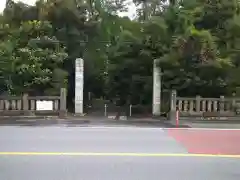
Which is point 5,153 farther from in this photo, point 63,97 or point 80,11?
point 80,11

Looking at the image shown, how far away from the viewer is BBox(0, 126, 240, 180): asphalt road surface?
734cm

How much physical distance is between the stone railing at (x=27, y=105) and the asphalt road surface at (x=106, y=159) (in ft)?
20.1

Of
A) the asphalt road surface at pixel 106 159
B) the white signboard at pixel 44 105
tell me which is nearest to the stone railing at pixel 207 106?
the white signboard at pixel 44 105

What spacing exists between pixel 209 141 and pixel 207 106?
294 inches

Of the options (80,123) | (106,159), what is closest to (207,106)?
(80,123)

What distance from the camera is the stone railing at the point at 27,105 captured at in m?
18.6

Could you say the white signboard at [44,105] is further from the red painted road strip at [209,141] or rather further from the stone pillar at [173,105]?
the red painted road strip at [209,141]

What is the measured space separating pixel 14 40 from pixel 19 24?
7.24 feet

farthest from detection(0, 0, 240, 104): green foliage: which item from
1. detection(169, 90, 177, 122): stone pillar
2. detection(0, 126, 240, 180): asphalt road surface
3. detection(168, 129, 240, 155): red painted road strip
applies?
detection(0, 126, 240, 180): asphalt road surface

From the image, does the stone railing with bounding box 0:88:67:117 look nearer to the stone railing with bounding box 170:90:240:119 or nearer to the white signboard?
the white signboard

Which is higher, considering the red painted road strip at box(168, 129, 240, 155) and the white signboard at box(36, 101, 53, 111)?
the white signboard at box(36, 101, 53, 111)

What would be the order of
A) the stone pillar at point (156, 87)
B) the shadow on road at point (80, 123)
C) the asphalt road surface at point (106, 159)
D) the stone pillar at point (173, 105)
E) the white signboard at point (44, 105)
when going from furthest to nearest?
1. the stone pillar at point (156, 87)
2. the white signboard at point (44, 105)
3. the stone pillar at point (173, 105)
4. the shadow on road at point (80, 123)
5. the asphalt road surface at point (106, 159)

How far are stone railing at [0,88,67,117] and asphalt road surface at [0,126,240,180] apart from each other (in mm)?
6134

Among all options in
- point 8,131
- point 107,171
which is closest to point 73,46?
point 8,131
